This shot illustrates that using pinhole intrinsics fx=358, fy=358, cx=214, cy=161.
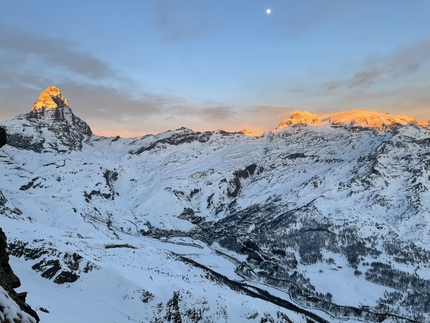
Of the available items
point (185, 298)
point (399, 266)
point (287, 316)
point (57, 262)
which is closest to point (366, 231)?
point (399, 266)

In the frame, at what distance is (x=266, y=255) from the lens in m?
186

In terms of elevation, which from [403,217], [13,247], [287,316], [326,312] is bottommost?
[326,312]

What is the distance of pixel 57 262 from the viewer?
7850 centimetres

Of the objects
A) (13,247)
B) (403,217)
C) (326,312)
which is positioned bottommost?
(326,312)

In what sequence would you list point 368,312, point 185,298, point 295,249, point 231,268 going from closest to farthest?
point 185,298
point 368,312
point 231,268
point 295,249

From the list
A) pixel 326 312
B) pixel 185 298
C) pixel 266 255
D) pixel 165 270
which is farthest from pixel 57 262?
pixel 266 255

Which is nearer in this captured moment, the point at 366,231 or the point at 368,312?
the point at 368,312

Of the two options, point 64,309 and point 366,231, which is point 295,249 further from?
point 64,309

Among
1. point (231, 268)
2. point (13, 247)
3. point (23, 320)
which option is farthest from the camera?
point (231, 268)

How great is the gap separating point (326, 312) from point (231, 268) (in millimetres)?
51881

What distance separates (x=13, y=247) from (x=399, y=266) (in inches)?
6077

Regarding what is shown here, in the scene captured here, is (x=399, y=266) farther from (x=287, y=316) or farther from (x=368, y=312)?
(x=287, y=316)

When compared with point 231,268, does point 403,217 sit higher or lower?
higher

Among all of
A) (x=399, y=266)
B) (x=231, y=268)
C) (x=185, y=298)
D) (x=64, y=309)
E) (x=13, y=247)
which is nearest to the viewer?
(x=64, y=309)
